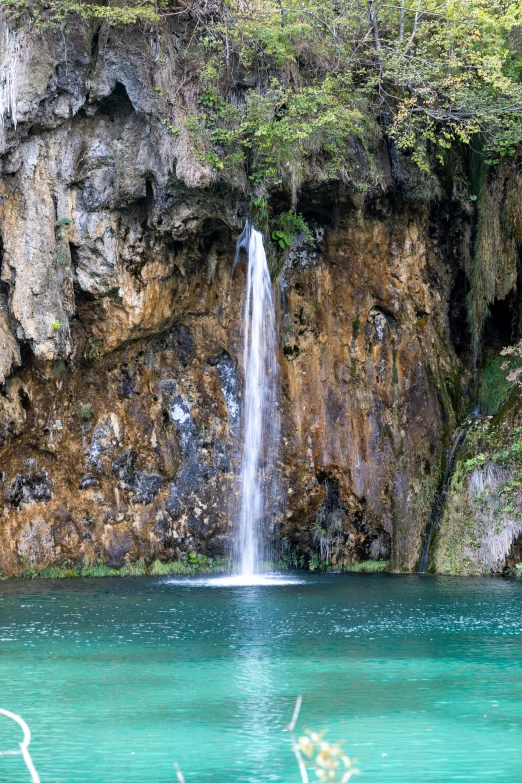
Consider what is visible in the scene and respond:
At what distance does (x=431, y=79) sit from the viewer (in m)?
18.1

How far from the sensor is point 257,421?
19422 millimetres

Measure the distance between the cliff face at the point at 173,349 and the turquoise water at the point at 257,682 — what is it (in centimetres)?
471

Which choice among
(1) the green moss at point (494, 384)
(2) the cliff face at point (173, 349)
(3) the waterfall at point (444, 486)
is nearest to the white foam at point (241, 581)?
(2) the cliff face at point (173, 349)

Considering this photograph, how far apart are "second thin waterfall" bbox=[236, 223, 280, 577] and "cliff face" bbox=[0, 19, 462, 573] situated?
264 millimetres

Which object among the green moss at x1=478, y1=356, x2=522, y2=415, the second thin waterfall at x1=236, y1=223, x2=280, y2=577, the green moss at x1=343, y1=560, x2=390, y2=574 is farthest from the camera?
the second thin waterfall at x1=236, y1=223, x2=280, y2=577

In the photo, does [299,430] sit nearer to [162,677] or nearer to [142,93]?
[142,93]

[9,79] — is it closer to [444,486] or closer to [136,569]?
[136,569]

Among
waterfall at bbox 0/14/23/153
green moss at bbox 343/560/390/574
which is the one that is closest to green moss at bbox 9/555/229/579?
green moss at bbox 343/560/390/574

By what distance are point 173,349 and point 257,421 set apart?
2.32m

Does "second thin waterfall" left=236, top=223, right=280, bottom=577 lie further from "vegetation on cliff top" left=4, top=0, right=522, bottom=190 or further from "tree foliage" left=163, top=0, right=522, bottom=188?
"tree foliage" left=163, top=0, right=522, bottom=188

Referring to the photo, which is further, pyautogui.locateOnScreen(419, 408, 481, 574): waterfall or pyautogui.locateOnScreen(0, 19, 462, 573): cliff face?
pyautogui.locateOnScreen(419, 408, 481, 574): waterfall

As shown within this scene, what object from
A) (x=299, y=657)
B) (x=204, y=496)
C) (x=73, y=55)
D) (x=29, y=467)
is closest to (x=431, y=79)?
(x=73, y=55)

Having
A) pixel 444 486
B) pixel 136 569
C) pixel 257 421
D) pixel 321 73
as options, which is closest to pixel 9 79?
pixel 321 73

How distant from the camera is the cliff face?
55.3 ft
